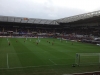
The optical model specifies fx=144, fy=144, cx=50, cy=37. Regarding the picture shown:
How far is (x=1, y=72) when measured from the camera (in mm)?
14469

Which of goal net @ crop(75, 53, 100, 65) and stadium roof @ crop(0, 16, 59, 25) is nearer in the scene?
goal net @ crop(75, 53, 100, 65)

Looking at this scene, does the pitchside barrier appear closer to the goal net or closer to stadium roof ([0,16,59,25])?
the goal net

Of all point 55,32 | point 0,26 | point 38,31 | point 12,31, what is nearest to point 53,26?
point 55,32

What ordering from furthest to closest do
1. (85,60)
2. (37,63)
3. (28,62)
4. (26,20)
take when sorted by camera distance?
(26,20)
(85,60)
(28,62)
(37,63)

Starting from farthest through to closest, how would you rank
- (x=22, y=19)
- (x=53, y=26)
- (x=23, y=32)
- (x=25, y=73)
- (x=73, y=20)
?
(x=53, y=26) → (x=23, y=32) → (x=22, y=19) → (x=73, y=20) → (x=25, y=73)

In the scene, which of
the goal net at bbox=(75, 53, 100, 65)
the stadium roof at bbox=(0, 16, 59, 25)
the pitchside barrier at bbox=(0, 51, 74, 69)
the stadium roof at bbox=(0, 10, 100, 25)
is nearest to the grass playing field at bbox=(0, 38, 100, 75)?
the pitchside barrier at bbox=(0, 51, 74, 69)

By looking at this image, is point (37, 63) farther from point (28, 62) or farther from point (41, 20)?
point (41, 20)

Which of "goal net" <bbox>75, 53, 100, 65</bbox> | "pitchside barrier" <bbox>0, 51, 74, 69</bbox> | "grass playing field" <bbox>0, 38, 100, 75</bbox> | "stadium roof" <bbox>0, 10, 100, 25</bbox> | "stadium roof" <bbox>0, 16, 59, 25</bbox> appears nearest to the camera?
"grass playing field" <bbox>0, 38, 100, 75</bbox>

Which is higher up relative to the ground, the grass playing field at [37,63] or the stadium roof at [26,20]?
the stadium roof at [26,20]

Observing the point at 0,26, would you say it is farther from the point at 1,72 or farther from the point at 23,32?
the point at 1,72

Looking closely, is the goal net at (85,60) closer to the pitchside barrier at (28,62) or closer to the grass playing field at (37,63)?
the grass playing field at (37,63)

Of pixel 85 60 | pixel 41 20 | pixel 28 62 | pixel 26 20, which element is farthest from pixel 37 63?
pixel 41 20

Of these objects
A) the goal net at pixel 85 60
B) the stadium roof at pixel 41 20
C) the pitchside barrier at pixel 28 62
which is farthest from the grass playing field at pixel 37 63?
the stadium roof at pixel 41 20

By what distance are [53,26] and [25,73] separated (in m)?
89.1
